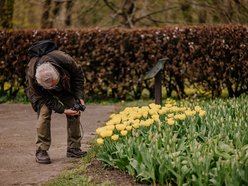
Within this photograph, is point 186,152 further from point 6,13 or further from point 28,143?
point 6,13

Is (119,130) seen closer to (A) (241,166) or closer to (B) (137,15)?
(A) (241,166)

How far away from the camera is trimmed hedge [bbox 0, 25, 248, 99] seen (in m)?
12.1

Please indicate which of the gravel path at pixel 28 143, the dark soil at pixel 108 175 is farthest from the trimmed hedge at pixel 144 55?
the dark soil at pixel 108 175

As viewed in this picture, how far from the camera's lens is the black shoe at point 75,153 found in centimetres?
641

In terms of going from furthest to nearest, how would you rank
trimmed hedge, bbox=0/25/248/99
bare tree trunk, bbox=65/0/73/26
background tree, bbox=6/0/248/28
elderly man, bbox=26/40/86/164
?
bare tree trunk, bbox=65/0/73/26, background tree, bbox=6/0/248/28, trimmed hedge, bbox=0/25/248/99, elderly man, bbox=26/40/86/164

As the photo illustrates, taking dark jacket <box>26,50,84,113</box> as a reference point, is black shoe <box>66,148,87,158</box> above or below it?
below

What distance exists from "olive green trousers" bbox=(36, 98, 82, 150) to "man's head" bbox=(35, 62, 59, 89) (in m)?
0.41

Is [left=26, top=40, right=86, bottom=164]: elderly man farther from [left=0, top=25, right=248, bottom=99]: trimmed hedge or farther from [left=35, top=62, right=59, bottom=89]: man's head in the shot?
[left=0, top=25, right=248, bottom=99]: trimmed hedge

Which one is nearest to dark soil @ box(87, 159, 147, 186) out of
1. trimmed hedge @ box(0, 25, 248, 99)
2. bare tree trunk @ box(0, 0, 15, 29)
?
trimmed hedge @ box(0, 25, 248, 99)

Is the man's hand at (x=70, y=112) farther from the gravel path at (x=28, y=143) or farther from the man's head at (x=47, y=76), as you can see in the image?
the gravel path at (x=28, y=143)

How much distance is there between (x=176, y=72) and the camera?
12242 mm

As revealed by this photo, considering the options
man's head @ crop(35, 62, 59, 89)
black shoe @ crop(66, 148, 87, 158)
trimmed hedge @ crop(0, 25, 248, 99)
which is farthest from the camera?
trimmed hedge @ crop(0, 25, 248, 99)

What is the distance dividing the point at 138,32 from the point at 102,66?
1198mm

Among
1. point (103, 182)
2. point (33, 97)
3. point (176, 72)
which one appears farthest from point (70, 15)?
point (103, 182)
